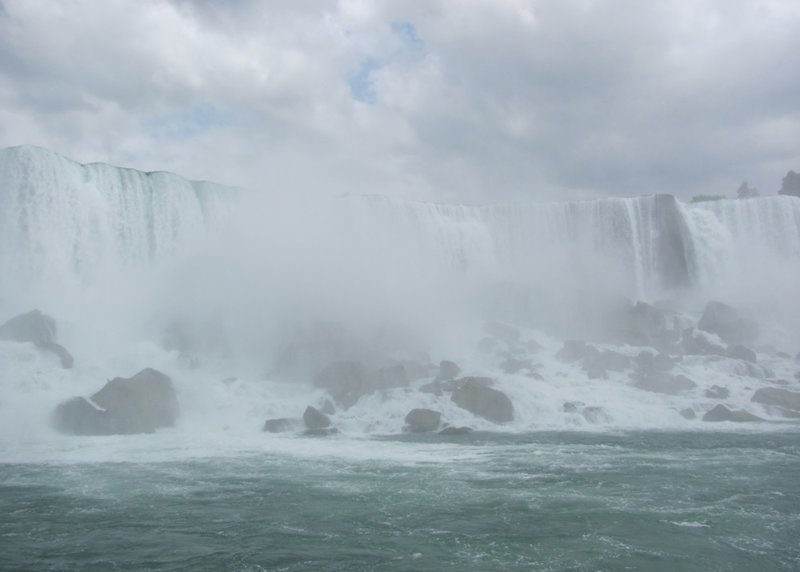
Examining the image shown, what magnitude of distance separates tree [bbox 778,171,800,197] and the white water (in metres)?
22.0

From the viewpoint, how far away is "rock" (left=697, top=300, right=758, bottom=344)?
106ft

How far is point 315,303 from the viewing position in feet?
100

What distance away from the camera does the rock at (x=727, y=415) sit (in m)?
21.7

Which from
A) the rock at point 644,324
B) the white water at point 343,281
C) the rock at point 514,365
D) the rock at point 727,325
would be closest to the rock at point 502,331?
the white water at point 343,281

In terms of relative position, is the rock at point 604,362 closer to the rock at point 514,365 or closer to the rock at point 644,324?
the rock at point 514,365

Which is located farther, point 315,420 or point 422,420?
point 315,420

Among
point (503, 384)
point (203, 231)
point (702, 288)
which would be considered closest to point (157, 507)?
point (503, 384)

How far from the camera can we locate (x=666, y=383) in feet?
83.1

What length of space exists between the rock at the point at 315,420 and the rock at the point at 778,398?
14549 mm

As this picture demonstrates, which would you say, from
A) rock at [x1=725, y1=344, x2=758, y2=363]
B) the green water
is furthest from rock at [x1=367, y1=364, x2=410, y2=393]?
rock at [x1=725, y1=344, x2=758, y2=363]

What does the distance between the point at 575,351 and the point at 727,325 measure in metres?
8.47

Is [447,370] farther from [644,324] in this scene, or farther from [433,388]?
[644,324]

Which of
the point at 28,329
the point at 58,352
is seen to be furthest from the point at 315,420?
the point at 28,329

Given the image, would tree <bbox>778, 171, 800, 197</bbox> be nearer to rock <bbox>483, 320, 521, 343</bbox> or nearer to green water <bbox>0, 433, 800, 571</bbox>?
rock <bbox>483, 320, 521, 343</bbox>
